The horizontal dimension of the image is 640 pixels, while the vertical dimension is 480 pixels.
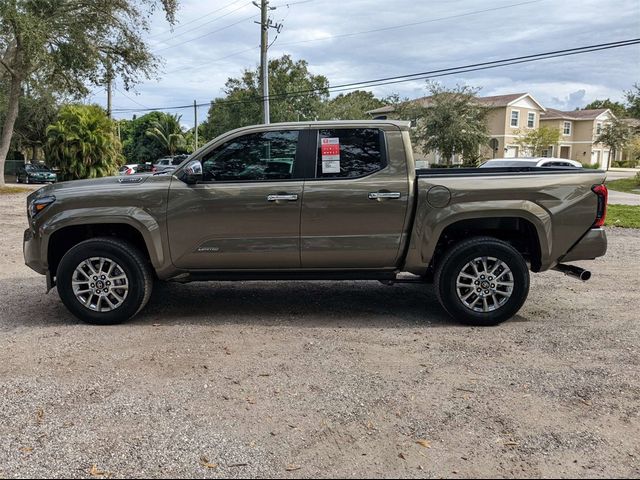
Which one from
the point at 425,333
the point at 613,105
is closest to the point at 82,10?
the point at 425,333

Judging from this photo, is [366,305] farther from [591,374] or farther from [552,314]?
[591,374]

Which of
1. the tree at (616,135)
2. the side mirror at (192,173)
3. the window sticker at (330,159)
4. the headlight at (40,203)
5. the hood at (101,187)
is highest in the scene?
the tree at (616,135)

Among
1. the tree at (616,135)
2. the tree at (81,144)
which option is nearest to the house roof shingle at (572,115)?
the tree at (616,135)

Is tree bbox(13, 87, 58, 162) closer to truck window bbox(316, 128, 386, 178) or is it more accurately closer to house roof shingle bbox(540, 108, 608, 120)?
truck window bbox(316, 128, 386, 178)

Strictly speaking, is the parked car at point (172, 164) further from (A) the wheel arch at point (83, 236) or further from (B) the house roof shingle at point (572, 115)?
(B) the house roof shingle at point (572, 115)

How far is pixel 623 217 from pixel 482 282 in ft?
33.9

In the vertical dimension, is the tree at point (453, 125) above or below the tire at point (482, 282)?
above

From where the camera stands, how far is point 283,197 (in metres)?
5.09

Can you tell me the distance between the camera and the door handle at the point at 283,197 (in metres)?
5.09

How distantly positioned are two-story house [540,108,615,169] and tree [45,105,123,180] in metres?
47.6

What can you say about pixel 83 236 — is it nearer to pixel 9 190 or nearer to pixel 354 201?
pixel 354 201

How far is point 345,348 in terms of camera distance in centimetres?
461

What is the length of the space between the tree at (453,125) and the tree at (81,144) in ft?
73.9

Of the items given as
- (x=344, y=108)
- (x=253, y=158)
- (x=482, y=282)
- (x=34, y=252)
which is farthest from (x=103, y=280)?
(x=344, y=108)
